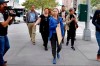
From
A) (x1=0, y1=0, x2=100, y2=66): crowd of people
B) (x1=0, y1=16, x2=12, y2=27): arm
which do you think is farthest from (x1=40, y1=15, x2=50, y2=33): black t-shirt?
(x1=0, y1=16, x2=12, y2=27): arm

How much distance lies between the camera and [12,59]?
10.6 meters

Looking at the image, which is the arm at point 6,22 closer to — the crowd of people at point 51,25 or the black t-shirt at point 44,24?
the crowd of people at point 51,25

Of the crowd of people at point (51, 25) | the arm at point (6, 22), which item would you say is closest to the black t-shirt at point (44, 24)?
the crowd of people at point (51, 25)

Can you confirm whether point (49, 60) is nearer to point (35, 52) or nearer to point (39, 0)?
point (35, 52)

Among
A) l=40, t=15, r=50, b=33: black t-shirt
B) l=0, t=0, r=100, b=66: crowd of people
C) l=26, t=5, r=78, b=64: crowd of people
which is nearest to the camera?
l=0, t=0, r=100, b=66: crowd of people

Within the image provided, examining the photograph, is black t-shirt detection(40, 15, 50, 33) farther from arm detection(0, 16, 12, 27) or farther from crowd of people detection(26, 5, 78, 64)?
arm detection(0, 16, 12, 27)

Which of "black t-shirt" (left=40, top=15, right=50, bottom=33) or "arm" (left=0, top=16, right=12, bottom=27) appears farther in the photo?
"black t-shirt" (left=40, top=15, right=50, bottom=33)

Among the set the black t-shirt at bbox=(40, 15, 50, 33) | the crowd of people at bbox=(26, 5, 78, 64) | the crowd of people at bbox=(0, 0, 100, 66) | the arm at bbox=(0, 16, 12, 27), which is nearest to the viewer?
the arm at bbox=(0, 16, 12, 27)

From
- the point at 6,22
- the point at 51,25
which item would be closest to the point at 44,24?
the point at 51,25

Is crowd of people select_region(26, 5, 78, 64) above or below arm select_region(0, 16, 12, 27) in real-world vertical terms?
below

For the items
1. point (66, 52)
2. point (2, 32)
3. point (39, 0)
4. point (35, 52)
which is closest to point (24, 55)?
point (35, 52)

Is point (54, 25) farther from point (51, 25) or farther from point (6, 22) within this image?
point (6, 22)

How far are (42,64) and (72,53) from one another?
2.62 meters

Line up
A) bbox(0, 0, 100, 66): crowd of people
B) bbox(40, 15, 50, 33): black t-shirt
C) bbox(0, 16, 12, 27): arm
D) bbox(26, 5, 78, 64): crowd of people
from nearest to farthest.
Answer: bbox(0, 16, 12, 27): arm < bbox(0, 0, 100, 66): crowd of people < bbox(26, 5, 78, 64): crowd of people < bbox(40, 15, 50, 33): black t-shirt
